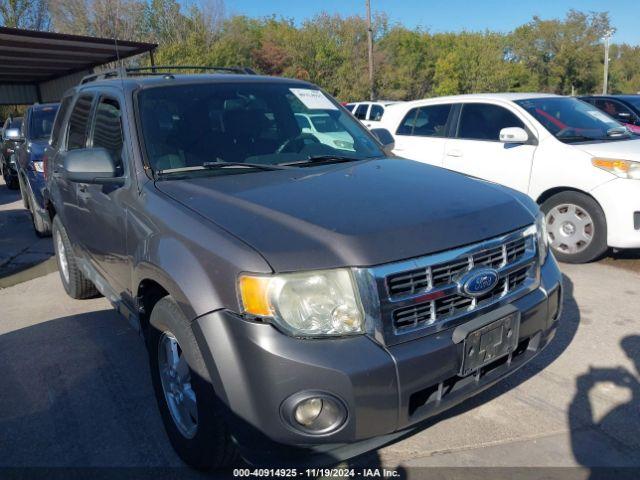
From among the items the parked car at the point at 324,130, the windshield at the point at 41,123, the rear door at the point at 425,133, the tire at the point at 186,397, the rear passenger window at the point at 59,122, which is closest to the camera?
the tire at the point at 186,397

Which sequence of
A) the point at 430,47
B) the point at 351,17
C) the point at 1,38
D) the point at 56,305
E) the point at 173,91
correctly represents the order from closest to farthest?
the point at 173,91
the point at 56,305
the point at 1,38
the point at 351,17
the point at 430,47

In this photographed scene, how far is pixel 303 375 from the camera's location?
2.01 meters

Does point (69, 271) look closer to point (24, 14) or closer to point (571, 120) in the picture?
point (571, 120)

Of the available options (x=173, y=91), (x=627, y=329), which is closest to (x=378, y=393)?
(x=173, y=91)

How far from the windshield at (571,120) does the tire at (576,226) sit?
69cm

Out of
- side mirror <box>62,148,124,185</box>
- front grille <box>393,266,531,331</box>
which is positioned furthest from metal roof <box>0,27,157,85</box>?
front grille <box>393,266,531,331</box>

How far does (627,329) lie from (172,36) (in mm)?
31771

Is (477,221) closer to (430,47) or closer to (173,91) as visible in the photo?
(173,91)

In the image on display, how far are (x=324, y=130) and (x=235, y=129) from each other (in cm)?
68

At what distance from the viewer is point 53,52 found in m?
16.7

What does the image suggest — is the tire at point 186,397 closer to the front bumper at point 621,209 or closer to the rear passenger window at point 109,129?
the rear passenger window at point 109,129

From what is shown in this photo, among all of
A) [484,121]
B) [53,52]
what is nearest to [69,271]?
[484,121]

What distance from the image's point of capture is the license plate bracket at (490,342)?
2.28 metres

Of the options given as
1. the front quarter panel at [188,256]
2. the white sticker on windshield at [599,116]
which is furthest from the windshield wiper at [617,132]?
the front quarter panel at [188,256]
